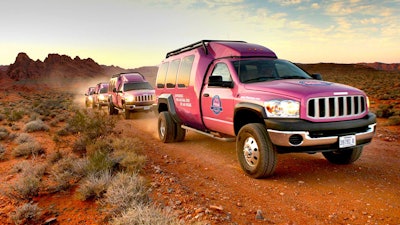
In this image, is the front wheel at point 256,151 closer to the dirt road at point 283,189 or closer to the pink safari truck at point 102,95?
the dirt road at point 283,189

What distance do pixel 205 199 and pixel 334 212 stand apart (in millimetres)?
1651

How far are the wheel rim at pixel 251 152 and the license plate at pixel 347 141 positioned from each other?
1232 millimetres

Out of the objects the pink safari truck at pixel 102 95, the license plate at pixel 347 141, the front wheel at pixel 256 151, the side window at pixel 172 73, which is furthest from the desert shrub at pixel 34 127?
the license plate at pixel 347 141

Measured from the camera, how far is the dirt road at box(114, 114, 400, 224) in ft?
12.1

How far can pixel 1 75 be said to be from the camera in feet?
395

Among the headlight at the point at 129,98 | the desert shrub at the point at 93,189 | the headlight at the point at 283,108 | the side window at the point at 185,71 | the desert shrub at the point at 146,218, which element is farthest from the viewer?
the headlight at the point at 129,98

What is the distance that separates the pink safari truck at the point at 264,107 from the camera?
4.42m

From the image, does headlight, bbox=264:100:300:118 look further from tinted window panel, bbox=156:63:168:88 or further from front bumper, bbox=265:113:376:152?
tinted window panel, bbox=156:63:168:88

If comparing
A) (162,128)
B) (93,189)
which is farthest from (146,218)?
(162,128)

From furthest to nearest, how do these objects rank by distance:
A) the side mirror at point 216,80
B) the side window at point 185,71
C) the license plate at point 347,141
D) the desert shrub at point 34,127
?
1. the desert shrub at point 34,127
2. the side window at point 185,71
3. the side mirror at point 216,80
4. the license plate at point 347,141

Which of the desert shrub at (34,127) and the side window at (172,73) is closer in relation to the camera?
the side window at (172,73)

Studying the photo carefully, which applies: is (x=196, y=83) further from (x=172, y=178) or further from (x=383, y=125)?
(x=383, y=125)

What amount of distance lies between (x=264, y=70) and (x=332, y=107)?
1.67 metres

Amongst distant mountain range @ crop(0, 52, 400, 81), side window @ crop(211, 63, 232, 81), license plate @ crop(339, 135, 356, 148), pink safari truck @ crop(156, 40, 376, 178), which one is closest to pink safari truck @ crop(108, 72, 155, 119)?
pink safari truck @ crop(156, 40, 376, 178)
